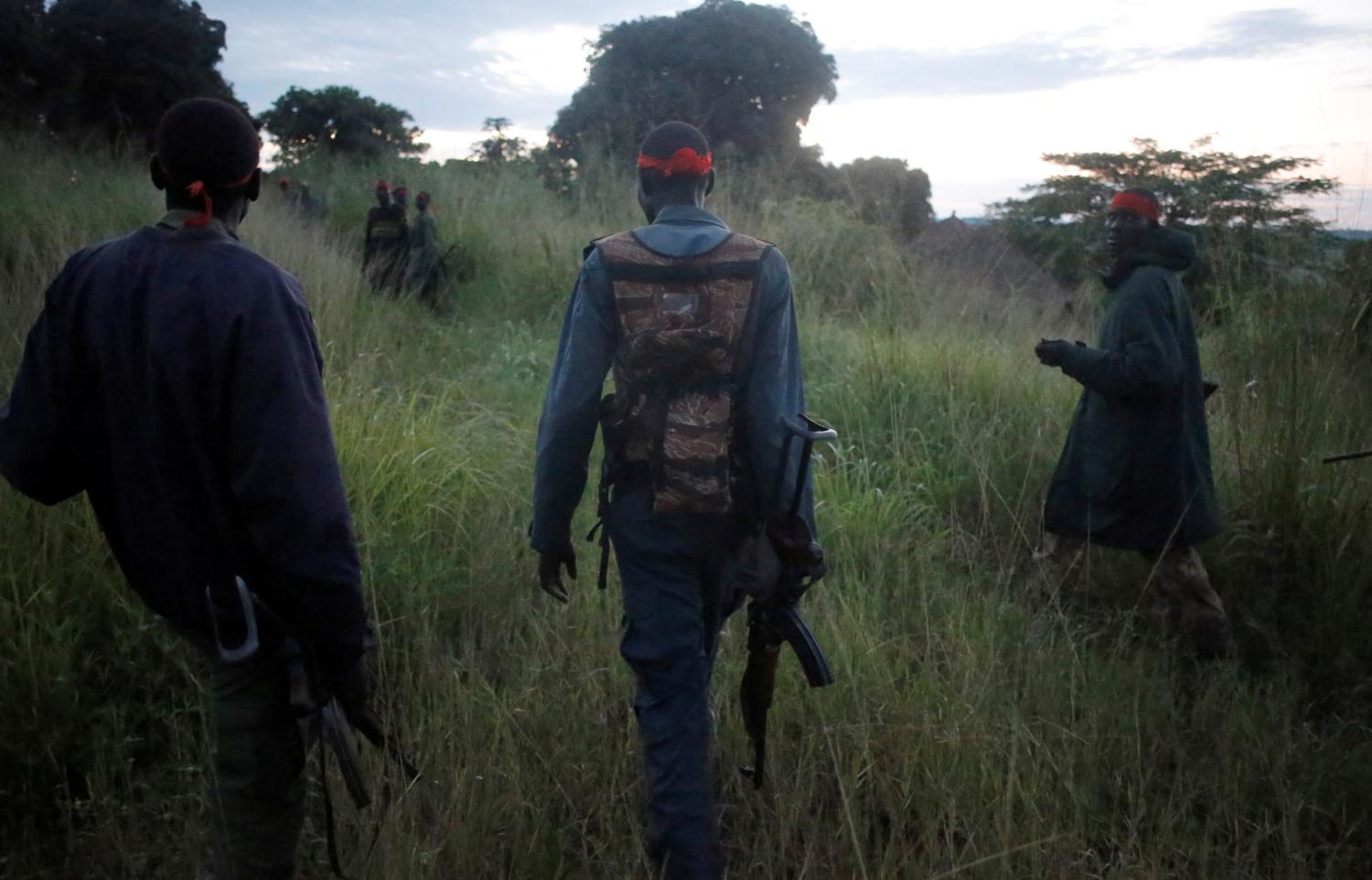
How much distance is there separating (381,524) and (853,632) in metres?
1.81

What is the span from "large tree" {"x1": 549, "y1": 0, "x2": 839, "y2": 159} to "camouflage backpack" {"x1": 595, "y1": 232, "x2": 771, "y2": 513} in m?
13.7

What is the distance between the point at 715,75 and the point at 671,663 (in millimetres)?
15312

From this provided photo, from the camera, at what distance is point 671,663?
2.45 meters

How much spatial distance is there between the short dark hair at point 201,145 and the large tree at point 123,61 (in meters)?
7.81

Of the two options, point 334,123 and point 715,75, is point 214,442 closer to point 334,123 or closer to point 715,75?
point 715,75

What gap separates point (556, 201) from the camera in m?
13.0

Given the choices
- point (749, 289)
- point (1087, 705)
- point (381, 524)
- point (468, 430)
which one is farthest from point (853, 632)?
point (468, 430)

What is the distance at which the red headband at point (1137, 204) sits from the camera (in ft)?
12.2

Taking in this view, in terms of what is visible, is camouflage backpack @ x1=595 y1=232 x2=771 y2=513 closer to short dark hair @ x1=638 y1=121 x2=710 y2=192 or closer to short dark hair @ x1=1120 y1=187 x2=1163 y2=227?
short dark hair @ x1=638 y1=121 x2=710 y2=192

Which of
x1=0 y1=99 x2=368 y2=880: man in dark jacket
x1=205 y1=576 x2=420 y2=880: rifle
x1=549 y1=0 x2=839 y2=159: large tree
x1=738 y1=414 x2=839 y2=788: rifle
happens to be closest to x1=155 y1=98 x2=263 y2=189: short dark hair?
x1=0 y1=99 x2=368 y2=880: man in dark jacket

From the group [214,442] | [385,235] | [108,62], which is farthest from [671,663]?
[108,62]

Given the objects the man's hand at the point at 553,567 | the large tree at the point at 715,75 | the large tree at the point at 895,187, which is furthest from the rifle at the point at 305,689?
the large tree at the point at 715,75

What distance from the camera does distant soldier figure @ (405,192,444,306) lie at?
919 cm

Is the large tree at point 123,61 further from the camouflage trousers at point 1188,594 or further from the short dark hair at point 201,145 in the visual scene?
the camouflage trousers at point 1188,594
